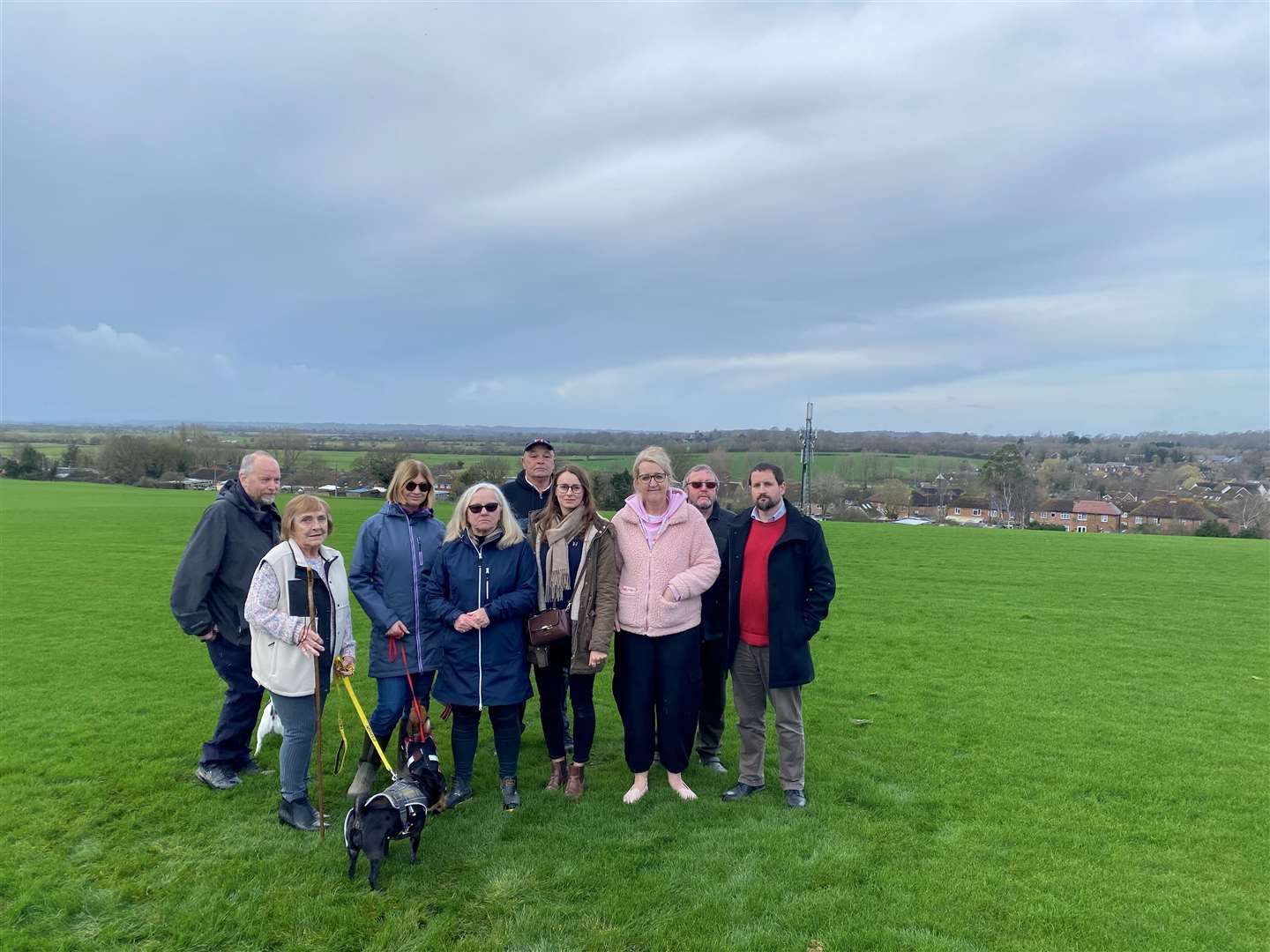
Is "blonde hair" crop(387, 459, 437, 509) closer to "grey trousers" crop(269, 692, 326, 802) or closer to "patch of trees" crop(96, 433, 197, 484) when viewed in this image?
"grey trousers" crop(269, 692, 326, 802)

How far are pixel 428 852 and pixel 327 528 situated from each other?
207cm

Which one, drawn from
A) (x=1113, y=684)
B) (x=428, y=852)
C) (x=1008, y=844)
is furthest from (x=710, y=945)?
(x=1113, y=684)

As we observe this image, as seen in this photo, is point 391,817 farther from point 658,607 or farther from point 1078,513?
point 1078,513

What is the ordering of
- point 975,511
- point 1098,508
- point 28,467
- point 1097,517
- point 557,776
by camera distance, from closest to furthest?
1. point 557,776
2. point 1097,517
3. point 1098,508
4. point 975,511
5. point 28,467

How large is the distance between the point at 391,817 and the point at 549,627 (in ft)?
4.70

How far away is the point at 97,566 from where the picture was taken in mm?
16547

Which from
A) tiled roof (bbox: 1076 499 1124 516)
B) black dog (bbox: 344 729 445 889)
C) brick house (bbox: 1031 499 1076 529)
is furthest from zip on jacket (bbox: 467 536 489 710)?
tiled roof (bbox: 1076 499 1124 516)

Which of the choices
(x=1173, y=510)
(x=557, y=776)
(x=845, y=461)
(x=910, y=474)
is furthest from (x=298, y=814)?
(x=910, y=474)

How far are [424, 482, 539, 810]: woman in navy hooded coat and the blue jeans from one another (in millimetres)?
204

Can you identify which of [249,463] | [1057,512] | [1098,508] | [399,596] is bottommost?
[1057,512]

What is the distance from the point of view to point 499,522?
4598 mm

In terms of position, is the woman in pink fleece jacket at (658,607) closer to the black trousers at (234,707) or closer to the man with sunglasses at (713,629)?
the man with sunglasses at (713,629)

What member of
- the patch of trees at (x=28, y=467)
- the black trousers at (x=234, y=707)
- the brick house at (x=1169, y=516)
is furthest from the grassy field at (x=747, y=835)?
the patch of trees at (x=28, y=467)

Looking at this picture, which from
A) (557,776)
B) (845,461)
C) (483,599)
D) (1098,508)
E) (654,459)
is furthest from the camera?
(845,461)
